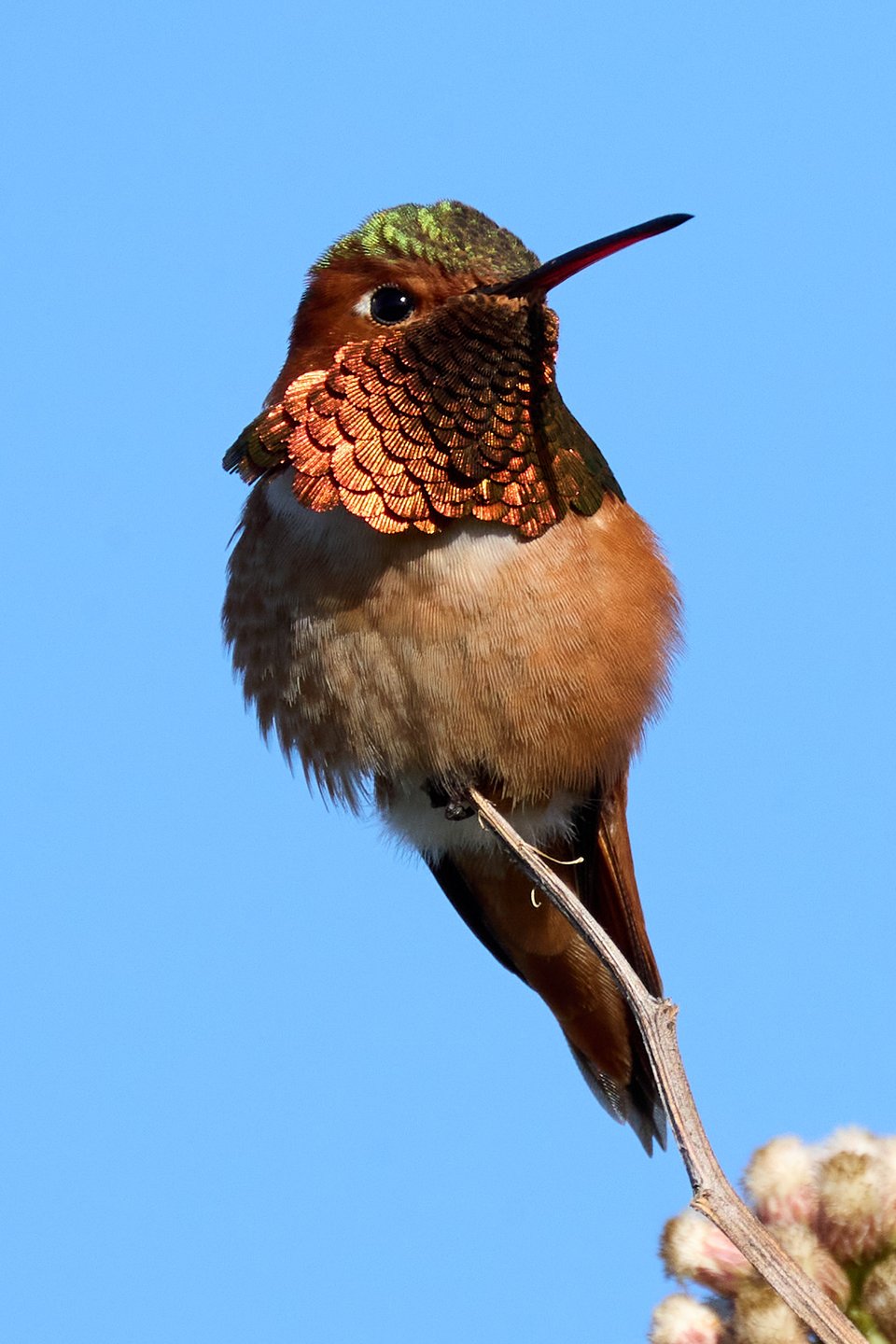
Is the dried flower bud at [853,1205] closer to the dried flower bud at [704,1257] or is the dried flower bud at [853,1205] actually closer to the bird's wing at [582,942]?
the dried flower bud at [704,1257]

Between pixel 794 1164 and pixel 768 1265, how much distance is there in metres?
0.29

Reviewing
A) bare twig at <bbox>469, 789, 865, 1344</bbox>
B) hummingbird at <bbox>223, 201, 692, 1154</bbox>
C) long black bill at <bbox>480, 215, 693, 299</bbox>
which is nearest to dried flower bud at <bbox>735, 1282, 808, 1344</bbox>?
bare twig at <bbox>469, 789, 865, 1344</bbox>

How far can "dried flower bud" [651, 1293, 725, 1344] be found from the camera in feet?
8.48

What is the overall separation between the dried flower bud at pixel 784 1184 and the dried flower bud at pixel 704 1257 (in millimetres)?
80

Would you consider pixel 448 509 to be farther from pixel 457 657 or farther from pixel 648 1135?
pixel 648 1135

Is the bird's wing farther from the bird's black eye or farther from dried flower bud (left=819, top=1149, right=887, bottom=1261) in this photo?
dried flower bud (left=819, top=1149, right=887, bottom=1261)

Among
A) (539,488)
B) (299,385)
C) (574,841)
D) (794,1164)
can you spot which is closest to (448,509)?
(539,488)

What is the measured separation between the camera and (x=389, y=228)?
4426mm

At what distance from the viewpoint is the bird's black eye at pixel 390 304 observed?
4.41 m

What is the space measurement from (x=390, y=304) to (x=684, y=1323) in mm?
2638

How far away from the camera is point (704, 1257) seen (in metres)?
2.72

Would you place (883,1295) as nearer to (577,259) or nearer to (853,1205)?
(853,1205)

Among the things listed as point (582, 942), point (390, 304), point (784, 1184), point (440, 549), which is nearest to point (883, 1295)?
point (784, 1184)

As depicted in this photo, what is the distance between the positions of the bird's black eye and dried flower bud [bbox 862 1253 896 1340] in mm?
2582
